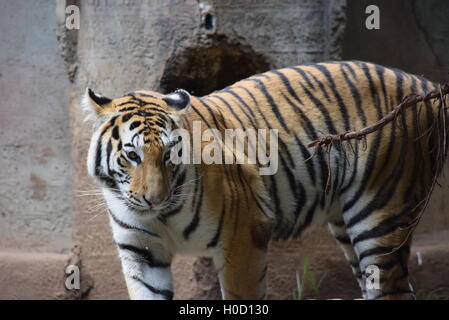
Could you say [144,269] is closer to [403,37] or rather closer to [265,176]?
[265,176]

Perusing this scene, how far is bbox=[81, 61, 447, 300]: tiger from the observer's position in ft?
11.7

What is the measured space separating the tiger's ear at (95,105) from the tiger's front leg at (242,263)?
0.83 meters

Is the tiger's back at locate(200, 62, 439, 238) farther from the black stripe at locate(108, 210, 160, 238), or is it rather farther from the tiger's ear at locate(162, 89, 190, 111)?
the black stripe at locate(108, 210, 160, 238)

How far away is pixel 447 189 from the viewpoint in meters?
4.58

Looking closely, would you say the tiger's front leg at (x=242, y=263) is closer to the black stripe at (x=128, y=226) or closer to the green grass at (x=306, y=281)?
the black stripe at (x=128, y=226)

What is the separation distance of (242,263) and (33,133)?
273 centimetres

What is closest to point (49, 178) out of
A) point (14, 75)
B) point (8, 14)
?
point (14, 75)

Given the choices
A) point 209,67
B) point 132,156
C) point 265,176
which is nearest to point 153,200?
point 132,156

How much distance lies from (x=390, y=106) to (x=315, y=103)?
0.40 meters

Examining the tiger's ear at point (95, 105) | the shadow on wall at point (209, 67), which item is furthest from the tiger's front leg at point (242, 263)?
the shadow on wall at point (209, 67)

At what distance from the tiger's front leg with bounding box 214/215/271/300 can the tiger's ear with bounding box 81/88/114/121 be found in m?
0.83

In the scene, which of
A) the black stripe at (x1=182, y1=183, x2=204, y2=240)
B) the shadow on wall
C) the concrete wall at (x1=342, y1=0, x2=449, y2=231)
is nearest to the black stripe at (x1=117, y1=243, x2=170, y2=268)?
the black stripe at (x1=182, y1=183, x2=204, y2=240)

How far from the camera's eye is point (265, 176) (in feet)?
13.1

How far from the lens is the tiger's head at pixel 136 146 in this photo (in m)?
3.38
